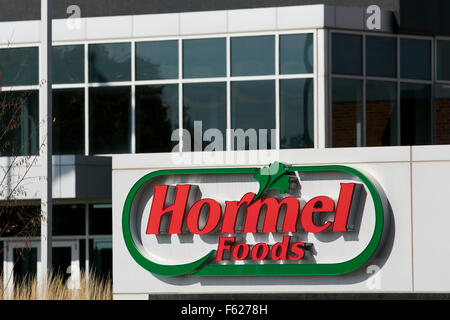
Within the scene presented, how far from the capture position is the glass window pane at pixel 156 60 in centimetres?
2680

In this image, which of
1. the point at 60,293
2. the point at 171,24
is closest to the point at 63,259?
the point at 60,293

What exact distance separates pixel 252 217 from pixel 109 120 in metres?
8.51

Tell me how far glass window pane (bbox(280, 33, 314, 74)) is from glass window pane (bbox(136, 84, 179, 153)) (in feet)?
10.4

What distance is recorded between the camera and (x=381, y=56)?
2703cm

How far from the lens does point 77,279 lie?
27.3 metres

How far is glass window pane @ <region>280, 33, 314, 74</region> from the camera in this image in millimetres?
25891

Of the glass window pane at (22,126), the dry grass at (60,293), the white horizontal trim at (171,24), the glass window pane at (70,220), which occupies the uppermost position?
the white horizontal trim at (171,24)

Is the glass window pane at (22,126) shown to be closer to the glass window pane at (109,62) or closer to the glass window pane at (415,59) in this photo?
the glass window pane at (109,62)

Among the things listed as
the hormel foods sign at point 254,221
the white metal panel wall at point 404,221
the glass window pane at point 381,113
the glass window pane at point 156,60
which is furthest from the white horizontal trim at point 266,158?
the glass window pane at point 381,113

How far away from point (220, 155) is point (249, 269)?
8.28 ft

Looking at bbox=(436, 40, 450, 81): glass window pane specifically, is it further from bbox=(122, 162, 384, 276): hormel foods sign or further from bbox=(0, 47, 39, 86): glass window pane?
bbox=(0, 47, 39, 86): glass window pane

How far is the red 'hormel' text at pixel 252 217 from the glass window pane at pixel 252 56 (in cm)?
667
